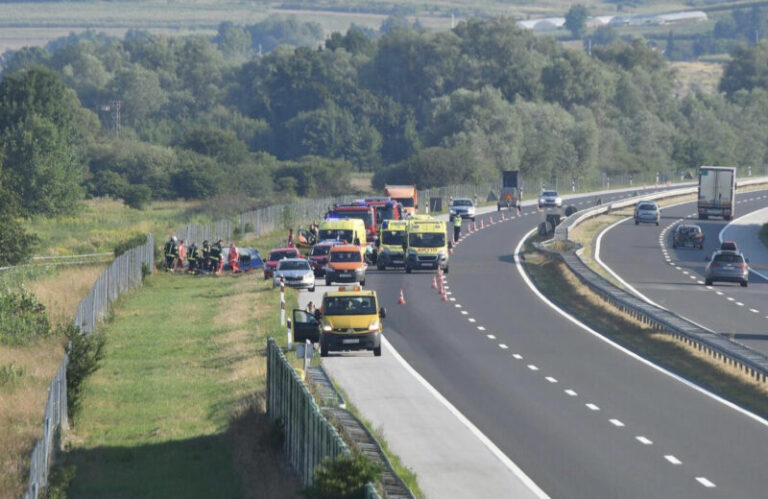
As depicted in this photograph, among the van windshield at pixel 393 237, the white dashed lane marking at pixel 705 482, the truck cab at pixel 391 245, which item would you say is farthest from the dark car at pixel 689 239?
the white dashed lane marking at pixel 705 482

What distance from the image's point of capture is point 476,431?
99.3ft

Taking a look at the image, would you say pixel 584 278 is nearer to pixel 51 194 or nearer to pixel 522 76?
pixel 51 194

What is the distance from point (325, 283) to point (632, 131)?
434 feet

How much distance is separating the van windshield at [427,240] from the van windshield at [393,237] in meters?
1.32

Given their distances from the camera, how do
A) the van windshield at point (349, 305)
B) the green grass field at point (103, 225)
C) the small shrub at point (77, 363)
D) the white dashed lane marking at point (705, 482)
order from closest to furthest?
the white dashed lane marking at point (705, 482) → the small shrub at point (77, 363) → the van windshield at point (349, 305) → the green grass field at point (103, 225)

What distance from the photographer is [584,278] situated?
58.8 metres

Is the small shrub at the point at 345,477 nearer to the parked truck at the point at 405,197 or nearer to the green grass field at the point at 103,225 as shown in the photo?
the green grass field at the point at 103,225

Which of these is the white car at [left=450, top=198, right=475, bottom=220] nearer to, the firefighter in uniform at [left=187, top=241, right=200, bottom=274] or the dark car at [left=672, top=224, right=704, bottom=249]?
the dark car at [left=672, top=224, right=704, bottom=249]

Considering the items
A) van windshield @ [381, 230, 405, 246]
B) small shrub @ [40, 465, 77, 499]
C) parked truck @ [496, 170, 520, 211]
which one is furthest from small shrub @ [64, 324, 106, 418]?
parked truck @ [496, 170, 520, 211]

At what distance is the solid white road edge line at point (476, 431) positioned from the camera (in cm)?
2528

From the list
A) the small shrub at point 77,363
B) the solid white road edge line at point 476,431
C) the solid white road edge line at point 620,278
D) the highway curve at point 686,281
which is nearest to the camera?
the solid white road edge line at point 476,431

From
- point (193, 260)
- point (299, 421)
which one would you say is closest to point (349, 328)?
point (299, 421)

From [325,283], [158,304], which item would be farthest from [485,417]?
[325,283]

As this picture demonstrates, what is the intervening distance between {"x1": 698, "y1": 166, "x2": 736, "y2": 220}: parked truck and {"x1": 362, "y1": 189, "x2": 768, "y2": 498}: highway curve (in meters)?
48.3
